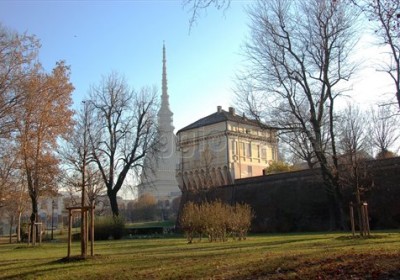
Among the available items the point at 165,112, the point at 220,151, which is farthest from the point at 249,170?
the point at 165,112

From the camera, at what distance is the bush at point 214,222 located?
22.9 meters

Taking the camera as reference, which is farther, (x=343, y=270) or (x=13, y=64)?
(x=13, y=64)

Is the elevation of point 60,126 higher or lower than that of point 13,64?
lower

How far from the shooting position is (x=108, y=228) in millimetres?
34844

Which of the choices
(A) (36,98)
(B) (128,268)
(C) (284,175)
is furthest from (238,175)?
(B) (128,268)

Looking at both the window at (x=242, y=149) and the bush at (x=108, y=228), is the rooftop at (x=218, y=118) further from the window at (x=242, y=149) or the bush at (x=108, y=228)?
the bush at (x=108, y=228)

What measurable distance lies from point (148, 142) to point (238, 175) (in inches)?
995

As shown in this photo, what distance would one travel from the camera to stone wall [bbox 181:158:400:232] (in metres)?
30.9

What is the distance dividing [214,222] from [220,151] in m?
43.0

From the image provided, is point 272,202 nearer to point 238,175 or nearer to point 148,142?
point 148,142

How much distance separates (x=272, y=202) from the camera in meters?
39.6

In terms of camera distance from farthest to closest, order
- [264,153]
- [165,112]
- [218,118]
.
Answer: [165,112], [264,153], [218,118]

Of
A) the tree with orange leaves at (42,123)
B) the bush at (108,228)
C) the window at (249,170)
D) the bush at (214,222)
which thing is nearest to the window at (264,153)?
the window at (249,170)

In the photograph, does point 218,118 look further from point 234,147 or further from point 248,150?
point 248,150
